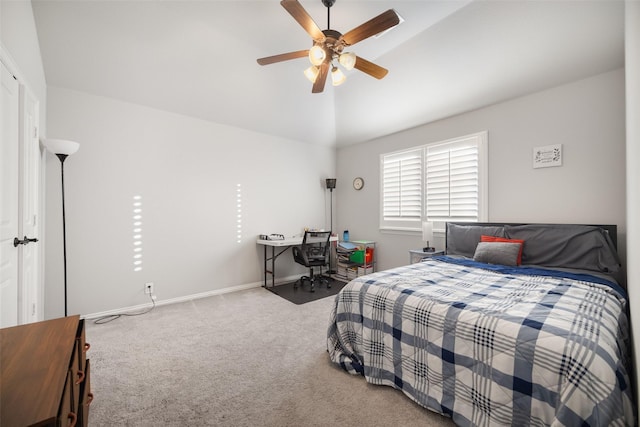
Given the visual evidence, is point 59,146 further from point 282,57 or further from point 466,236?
point 466,236

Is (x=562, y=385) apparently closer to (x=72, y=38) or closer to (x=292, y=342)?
(x=292, y=342)

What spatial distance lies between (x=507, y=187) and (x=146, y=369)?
401 cm

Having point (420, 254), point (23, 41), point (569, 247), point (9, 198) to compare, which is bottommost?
point (420, 254)

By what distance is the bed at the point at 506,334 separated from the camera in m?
1.13

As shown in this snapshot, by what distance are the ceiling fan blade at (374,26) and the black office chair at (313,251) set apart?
8.32 feet

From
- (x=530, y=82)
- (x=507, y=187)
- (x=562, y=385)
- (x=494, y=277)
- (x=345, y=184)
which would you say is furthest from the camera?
(x=345, y=184)

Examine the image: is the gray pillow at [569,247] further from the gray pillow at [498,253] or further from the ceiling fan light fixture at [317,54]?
the ceiling fan light fixture at [317,54]

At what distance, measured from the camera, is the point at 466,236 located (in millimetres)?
3209

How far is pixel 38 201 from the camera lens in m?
2.49

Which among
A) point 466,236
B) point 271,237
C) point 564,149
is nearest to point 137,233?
point 271,237

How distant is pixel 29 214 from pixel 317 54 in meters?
2.66

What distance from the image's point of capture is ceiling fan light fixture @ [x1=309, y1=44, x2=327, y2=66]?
2.09 metres

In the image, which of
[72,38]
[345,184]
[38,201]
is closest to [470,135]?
[345,184]

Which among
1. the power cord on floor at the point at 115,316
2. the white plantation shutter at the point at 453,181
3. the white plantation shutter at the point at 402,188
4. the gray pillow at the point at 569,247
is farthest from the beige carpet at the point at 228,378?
the white plantation shutter at the point at 453,181
